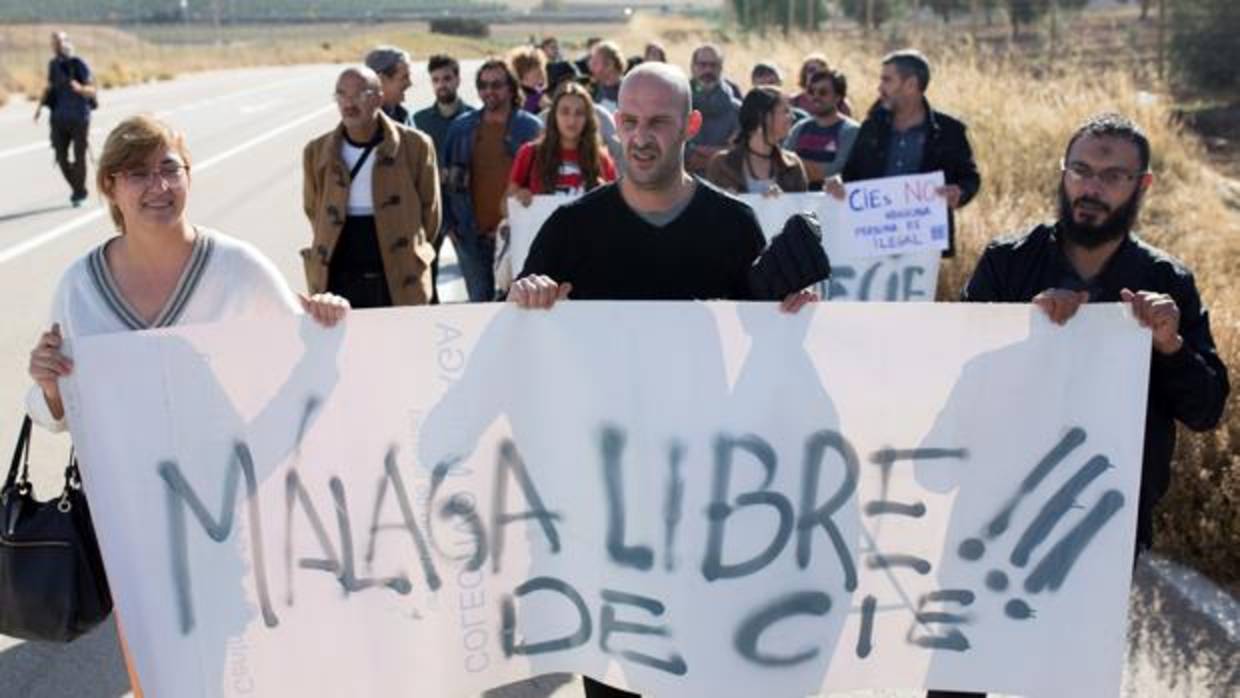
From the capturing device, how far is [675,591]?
3.03 meters

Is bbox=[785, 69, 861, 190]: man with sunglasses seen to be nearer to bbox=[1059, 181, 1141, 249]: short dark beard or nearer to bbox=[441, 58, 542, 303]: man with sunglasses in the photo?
bbox=[441, 58, 542, 303]: man with sunglasses

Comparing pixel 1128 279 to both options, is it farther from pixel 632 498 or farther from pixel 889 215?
pixel 889 215

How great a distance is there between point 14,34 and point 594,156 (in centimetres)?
5863

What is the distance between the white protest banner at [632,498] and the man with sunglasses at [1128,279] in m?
0.10

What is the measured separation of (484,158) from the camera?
22.2ft

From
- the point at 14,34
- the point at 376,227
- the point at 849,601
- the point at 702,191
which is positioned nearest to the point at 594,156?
the point at 376,227

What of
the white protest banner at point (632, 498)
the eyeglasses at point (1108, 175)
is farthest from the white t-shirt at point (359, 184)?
the eyeglasses at point (1108, 175)

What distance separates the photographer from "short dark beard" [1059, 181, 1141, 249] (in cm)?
291

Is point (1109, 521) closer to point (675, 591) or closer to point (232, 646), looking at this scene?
point (675, 591)

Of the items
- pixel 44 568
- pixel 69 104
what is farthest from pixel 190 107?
pixel 44 568

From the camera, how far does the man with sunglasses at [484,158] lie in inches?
265

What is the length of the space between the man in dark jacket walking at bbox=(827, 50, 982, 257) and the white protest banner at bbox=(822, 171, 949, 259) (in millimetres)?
81

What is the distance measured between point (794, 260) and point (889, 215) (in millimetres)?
3564

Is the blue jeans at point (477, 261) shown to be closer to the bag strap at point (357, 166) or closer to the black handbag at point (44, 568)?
the bag strap at point (357, 166)
